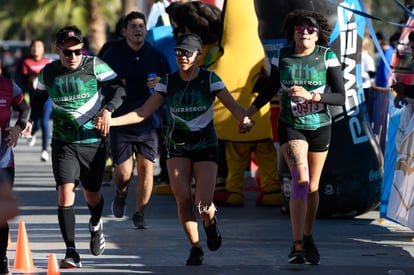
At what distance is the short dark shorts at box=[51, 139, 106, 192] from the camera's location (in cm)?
844

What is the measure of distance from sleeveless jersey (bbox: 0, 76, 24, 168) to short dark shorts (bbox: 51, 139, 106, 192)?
369 mm

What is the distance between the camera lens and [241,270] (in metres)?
8.15

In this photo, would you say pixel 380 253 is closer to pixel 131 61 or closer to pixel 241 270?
pixel 241 270

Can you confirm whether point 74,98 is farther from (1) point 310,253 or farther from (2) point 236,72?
(2) point 236,72

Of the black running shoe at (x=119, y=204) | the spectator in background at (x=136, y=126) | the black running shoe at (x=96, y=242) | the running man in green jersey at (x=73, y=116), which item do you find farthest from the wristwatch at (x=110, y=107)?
the black running shoe at (x=119, y=204)

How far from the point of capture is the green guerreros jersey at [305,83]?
8.52 meters

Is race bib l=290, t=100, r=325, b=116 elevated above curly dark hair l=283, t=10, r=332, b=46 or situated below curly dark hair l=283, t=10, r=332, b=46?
below

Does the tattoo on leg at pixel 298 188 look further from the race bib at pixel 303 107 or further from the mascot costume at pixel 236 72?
the mascot costume at pixel 236 72

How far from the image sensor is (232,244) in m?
9.57

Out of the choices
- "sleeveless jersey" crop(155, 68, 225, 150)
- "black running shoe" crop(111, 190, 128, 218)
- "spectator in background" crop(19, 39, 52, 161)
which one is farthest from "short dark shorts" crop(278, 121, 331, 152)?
"spectator in background" crop(19, 39, 52, 161)

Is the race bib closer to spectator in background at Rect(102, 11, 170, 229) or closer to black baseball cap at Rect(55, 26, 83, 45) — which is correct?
black baseball cap at Rect(55, 26, 83, 45)

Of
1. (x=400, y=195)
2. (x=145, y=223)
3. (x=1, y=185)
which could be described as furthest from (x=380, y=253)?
(x=1, y=185)

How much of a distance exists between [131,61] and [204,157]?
107 inches

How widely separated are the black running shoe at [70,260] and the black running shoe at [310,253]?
1712 millimetres
